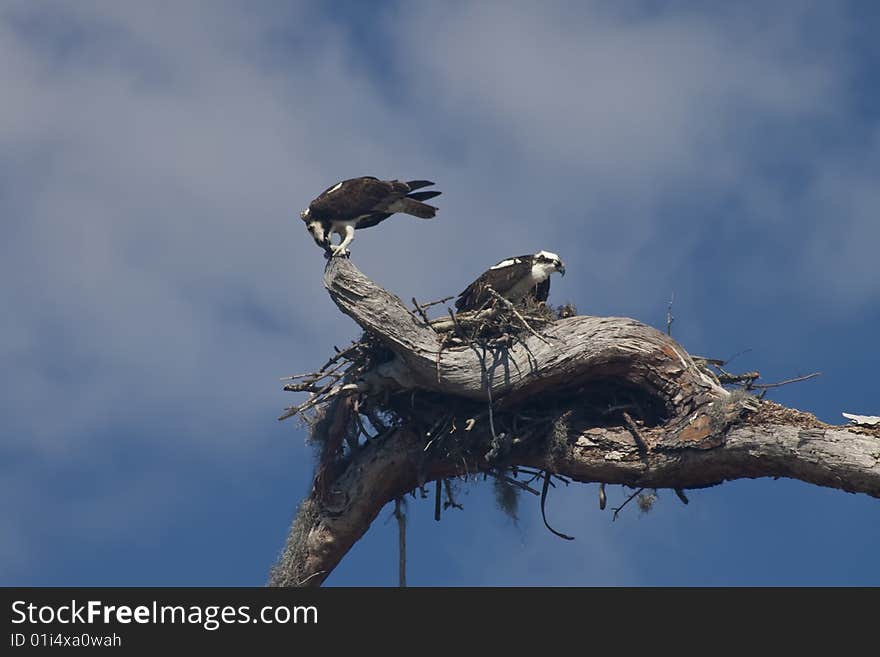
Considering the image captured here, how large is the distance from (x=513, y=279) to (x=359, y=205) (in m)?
1.89

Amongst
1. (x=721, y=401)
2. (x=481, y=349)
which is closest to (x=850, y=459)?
(x=721, y=401)

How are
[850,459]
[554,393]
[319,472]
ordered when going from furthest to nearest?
[319,472], [554,393], [850,459]

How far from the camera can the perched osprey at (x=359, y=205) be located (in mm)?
14281

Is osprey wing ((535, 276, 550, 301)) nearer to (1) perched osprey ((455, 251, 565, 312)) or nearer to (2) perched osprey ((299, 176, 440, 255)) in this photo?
(1) perched osprey ((455, 251, 565, 312))

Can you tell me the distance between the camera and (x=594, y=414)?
43.2 ft

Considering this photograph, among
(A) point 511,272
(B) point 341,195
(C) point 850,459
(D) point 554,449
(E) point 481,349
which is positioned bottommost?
(C) point 850,459

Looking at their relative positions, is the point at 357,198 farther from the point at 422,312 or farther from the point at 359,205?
the point at 422,312

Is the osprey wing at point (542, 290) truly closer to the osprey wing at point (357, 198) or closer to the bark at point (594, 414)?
the bark at point (594, 414)

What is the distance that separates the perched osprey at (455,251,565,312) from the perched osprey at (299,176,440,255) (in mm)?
1107

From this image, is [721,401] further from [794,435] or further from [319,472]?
[319,472]

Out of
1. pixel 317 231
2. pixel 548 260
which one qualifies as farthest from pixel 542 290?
pixel 317 231

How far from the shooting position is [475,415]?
1324 centimetres

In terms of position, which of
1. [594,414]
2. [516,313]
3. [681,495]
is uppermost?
[516,313]

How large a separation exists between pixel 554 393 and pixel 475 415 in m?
0.80
